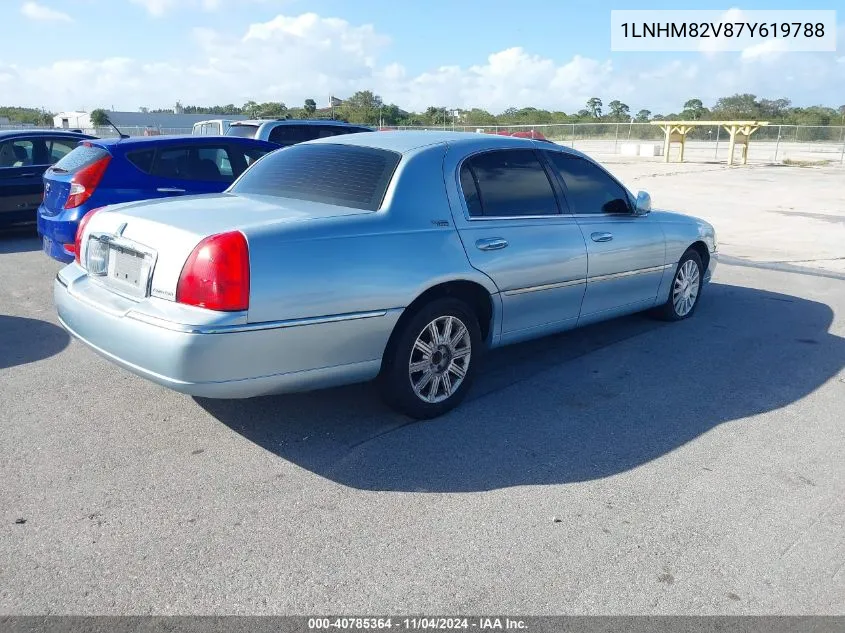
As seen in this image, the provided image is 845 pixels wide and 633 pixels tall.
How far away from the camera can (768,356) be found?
5.61m

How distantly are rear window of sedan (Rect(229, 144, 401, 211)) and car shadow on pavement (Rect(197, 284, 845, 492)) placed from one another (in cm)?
126

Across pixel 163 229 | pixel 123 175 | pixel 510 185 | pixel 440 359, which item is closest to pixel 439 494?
pixel 440 359

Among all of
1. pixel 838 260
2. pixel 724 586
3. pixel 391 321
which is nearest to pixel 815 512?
pixel 724 586

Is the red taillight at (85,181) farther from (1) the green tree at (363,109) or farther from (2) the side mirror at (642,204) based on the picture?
(1) the green tree at (363,109)

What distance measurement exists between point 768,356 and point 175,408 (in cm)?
437

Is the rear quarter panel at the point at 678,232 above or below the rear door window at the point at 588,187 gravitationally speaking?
below

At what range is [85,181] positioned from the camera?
24.0 feet


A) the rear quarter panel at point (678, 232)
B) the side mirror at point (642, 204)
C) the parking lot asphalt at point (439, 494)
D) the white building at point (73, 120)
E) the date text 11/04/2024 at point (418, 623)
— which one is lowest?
the date text 11/04/2024 at point (418, 623)

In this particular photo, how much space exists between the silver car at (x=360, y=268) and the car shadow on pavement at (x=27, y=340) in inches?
49.7

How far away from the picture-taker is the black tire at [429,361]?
399 centimetres

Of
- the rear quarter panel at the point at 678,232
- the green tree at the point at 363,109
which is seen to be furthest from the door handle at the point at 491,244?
the green tree at the point at 363,109

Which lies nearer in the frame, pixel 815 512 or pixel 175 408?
pixel 815 512

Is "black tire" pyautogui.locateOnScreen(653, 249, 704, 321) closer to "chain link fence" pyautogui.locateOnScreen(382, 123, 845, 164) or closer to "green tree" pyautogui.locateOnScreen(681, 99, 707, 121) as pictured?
"chain link fence" pyautogui.locateOnScreen(382, 123, 845, 164)

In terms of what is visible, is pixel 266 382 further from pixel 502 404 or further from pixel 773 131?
pixel 773 131
